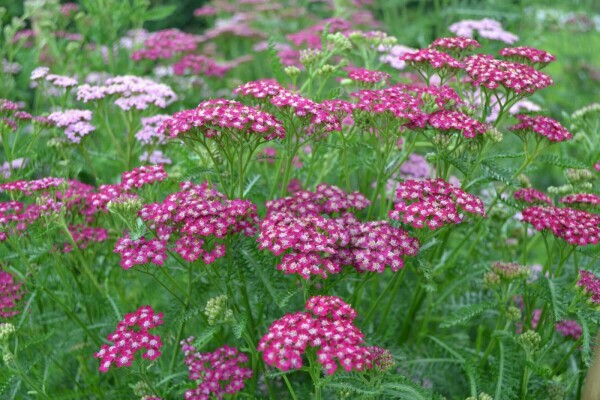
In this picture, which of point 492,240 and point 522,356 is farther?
point 492,240

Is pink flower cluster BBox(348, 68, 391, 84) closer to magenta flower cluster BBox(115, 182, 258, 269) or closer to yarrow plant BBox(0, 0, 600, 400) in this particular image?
yarrow plant BBox(0, 0, 600, 400)

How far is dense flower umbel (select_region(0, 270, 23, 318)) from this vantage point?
2.83 meters

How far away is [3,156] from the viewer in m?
4.51

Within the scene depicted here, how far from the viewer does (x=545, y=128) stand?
9.11ft

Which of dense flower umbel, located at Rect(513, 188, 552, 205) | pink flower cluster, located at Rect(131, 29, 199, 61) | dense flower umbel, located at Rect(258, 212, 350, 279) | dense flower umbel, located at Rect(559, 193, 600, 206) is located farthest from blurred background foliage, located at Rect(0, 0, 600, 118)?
dense flower umbel, located at Rect(258, 212, 350, 279)

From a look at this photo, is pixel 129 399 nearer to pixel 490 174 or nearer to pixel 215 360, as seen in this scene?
pixel 215 360

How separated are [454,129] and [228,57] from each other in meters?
5.55

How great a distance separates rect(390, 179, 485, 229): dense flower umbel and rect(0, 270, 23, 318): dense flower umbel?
1.79 metres

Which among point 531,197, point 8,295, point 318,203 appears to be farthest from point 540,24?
point 8,295

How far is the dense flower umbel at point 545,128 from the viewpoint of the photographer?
2748 millimetres

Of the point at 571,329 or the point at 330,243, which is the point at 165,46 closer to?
the point at 330,243

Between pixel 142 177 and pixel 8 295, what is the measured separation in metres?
0.88

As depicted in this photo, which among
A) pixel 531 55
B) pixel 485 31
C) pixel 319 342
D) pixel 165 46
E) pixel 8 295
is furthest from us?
pixel 165 46

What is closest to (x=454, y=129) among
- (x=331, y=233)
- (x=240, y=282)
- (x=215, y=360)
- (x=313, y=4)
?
(x=331, y=233)
